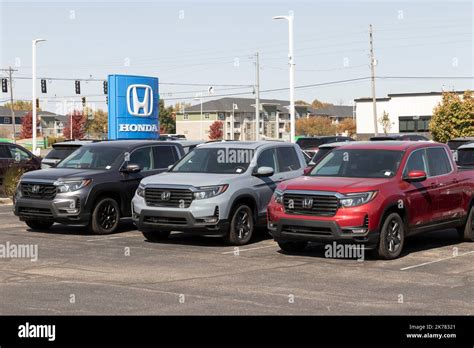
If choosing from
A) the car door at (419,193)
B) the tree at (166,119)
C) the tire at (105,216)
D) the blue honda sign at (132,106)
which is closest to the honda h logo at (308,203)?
the car door at (419,193)

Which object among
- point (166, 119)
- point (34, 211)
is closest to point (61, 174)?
point (34, 211)

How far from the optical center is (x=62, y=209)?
15.1 meters

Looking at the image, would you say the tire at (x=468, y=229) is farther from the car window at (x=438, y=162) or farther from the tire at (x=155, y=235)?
the tire at (x=155, y=235)

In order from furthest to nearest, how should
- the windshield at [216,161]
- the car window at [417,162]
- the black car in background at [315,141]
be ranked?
the black car in background at [315,141] < the windshield at [216,161] < the car window at [417,162]

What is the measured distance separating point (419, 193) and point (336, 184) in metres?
1.57

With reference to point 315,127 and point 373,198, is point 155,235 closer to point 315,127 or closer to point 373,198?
point 373,198

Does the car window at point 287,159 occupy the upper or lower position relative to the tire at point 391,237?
upper

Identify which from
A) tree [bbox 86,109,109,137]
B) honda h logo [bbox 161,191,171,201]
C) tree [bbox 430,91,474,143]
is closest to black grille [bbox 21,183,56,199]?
honda h logo [bbox 161,191,171,201]

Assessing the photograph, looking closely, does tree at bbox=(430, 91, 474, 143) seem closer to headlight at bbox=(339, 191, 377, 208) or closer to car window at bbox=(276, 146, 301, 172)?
car window at bbox=(276, 146, 301, 172)

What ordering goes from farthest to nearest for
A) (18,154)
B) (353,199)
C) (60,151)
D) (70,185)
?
(18,154) < (60,151) < (70,185) < (353,199)

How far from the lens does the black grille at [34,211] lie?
15256 mm

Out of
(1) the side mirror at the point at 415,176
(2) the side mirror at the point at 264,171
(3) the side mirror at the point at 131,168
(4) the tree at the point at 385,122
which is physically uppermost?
(4) the tree at the point at 385,122

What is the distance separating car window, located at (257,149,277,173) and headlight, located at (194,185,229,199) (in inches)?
53.1
